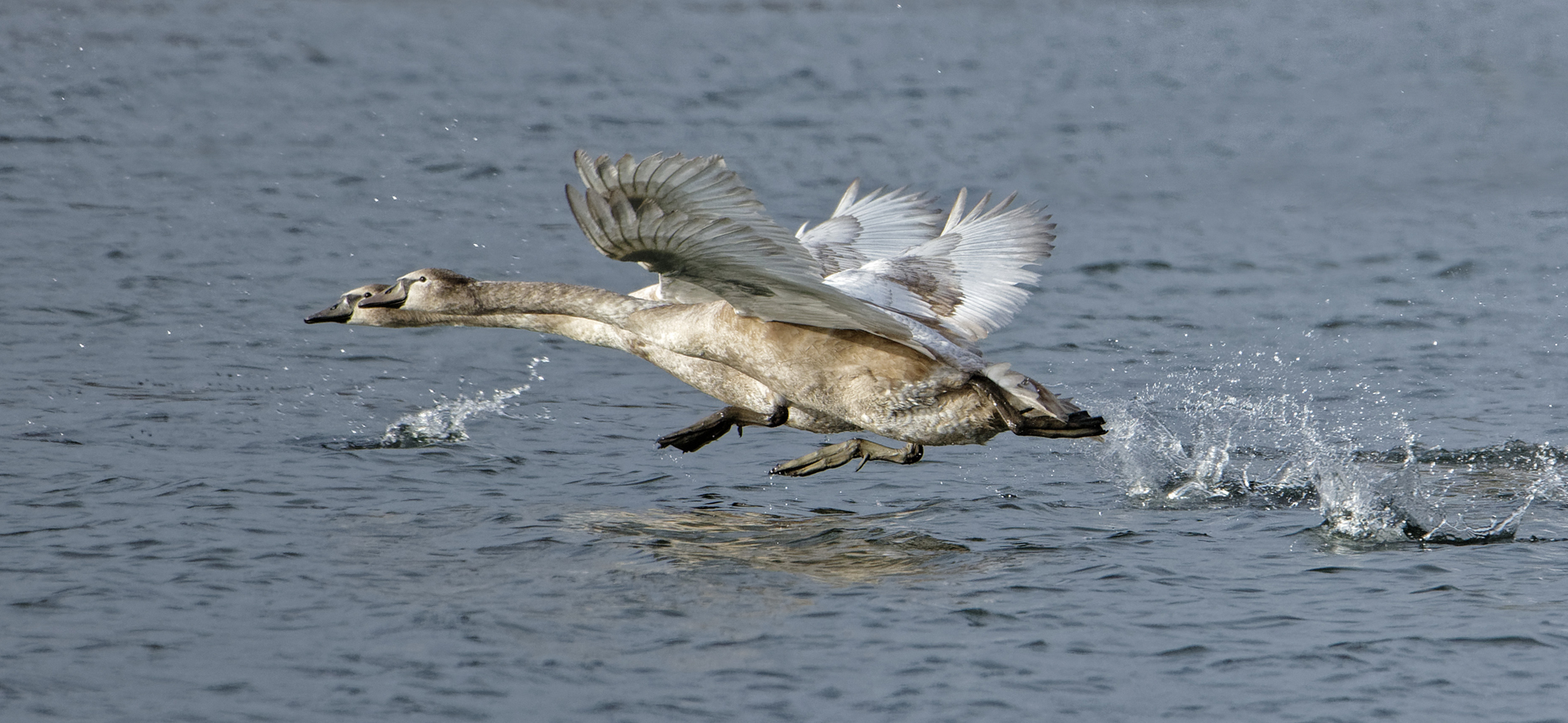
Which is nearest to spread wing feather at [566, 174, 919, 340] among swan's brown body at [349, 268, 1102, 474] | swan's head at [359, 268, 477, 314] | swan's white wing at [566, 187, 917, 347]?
swan's white wing at [566, 187, 917, 347]

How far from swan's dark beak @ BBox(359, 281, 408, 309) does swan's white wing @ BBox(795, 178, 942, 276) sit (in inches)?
90.8

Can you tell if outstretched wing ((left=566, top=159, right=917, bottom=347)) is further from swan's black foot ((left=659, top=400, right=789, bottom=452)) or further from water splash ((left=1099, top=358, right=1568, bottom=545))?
water splash ((left=1099, top=358, right=1568, bottom=545))

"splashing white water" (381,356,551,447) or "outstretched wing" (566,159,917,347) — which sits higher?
"outstretched wing" (566,159,917,347)

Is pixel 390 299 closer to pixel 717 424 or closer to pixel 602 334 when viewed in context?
pixel 602 334

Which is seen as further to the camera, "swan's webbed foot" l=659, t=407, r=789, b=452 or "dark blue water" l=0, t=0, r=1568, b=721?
"swan's webbed foot" l=659, t=407, r=789, b=452

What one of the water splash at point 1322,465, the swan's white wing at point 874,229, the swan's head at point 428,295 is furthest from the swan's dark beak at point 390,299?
the water splash at point 1322,465

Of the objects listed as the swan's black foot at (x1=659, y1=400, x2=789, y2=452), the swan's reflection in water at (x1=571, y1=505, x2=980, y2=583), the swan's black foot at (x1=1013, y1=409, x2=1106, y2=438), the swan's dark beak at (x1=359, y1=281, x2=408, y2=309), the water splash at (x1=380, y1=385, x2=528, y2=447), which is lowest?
the swan's reflection in water at (x1=571, y1=505, x2=980, y2=583)

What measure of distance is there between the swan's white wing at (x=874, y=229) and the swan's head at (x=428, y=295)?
2122 millimetres

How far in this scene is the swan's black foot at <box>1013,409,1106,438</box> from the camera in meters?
7.25

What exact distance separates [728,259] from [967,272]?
8.59 ft

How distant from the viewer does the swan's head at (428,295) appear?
810 cm

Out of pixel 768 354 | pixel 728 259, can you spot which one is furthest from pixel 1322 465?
pixel 728 259

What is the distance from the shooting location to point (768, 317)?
299 inches

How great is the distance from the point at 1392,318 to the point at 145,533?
360 inches
